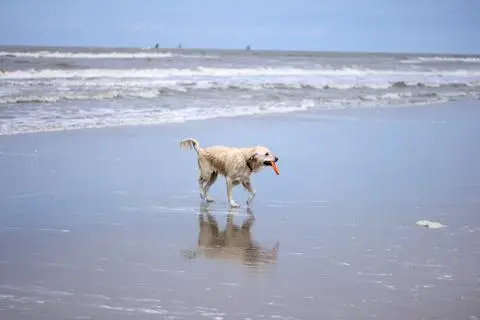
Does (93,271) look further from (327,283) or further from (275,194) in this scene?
(275,194)

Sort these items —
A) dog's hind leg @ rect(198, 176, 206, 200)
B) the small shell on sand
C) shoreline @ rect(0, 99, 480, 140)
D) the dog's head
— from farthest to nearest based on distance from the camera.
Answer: shoreline @ rect(0, 99, 480, 140) → dog's hind leg @ rect(198, 176, 206, 200) → the dog's head → the small shell on sand

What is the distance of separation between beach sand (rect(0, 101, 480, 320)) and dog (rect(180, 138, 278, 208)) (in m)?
0.22

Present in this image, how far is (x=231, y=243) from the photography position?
7.56 metres

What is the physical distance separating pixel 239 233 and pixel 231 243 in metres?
0.44

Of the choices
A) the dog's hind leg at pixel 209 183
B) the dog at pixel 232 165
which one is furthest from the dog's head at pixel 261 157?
the dog's hind leg at pixel 209 183

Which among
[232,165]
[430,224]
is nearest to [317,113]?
[232,165]

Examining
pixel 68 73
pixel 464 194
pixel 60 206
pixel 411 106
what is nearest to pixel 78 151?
pixel 60 206

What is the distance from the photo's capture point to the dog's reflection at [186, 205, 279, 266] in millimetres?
6961

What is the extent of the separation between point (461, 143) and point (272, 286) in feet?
31.3

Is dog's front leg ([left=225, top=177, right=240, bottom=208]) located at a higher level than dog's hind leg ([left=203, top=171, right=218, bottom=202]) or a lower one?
lower

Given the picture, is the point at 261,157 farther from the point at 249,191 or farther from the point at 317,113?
the point at 317,113

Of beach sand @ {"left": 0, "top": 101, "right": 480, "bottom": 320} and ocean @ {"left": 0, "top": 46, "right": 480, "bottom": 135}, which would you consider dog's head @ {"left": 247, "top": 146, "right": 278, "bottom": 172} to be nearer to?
beach sand @ {"left": 0, "top": 101, "right": 480, "bottom": 320}

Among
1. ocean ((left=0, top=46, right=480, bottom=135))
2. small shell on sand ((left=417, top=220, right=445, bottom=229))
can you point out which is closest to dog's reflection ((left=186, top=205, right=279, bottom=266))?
small shell on sand ((left=417, top=220, right=445, bottom=229))

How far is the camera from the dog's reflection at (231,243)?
274 inches
